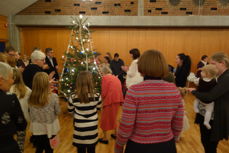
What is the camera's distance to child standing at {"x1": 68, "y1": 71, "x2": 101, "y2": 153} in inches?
88.0

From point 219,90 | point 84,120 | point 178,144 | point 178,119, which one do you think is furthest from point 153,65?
point 178,144

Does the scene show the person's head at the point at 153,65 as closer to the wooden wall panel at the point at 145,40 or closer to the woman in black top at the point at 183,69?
the woman in black top at the point at 183,69

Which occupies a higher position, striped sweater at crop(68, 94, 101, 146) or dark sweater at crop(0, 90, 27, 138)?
dark sweater at crop(0, 90, 27, 138)

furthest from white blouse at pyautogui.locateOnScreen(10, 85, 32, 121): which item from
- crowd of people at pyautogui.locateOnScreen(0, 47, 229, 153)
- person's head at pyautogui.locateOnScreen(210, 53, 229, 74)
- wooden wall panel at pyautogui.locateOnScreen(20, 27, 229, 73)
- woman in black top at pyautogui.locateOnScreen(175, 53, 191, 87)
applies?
wooden wall panel at pyautogui.locateOnScreen(20, 27, 229, 73)

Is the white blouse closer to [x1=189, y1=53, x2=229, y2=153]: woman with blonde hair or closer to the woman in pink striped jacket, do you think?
the woman in pink striped jacket

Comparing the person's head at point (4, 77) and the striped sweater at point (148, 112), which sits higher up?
the person's head at point (4, 77)

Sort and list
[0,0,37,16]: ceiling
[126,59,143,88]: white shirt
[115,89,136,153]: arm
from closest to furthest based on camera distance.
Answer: [115,89,136,153]: arm
[126,59,143,88]: white shirt
[0,0,37,16]: ceiling

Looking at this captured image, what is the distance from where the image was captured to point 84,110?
229cm

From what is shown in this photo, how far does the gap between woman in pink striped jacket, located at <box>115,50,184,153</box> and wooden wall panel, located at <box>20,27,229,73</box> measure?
766 cm

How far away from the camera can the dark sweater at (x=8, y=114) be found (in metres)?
1.44

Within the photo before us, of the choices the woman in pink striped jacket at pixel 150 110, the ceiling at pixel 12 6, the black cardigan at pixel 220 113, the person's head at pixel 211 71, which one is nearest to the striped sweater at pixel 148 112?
the woman in pink striped jacket at pixel 150 110

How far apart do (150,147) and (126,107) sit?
15.1 inches

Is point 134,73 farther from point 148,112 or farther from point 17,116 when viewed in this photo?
point 17,116

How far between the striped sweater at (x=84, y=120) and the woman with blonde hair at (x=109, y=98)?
42.2 inches
